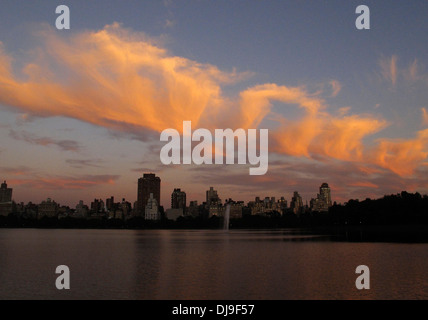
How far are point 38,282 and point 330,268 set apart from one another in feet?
119

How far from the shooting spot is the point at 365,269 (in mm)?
55562

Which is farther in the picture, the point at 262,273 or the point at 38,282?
the point at 262,273
